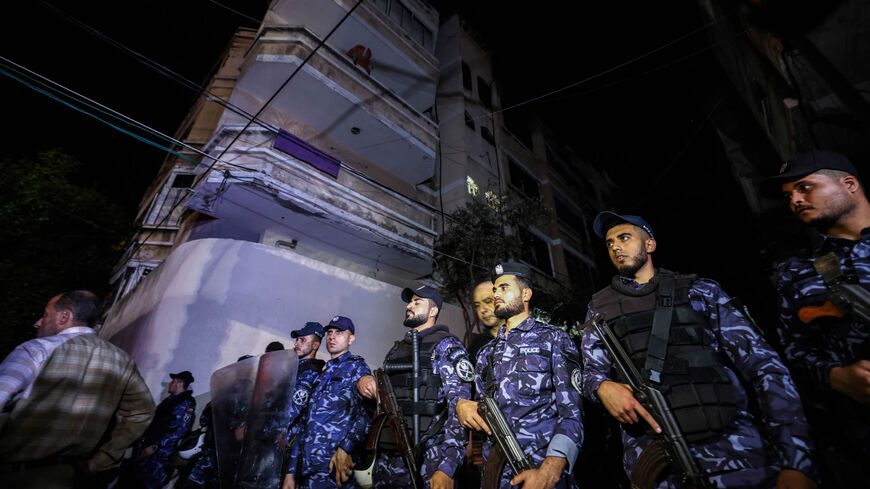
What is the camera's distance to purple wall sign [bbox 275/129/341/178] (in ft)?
28.6

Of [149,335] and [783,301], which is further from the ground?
[149,335]

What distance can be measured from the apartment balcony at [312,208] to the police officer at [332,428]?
5.20m

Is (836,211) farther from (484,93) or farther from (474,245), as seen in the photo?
(484,93)

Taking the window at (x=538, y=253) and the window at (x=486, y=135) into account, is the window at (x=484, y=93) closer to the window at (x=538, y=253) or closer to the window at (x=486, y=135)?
the window at (x=486, y=135)

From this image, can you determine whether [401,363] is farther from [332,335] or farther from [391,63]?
[391,63]

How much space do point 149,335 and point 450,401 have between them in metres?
6.62

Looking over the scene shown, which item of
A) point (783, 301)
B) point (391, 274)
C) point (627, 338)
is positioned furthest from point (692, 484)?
point (391, 274)

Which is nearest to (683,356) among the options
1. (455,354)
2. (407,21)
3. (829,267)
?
(829,267)

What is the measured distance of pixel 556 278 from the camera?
16875 millimetres

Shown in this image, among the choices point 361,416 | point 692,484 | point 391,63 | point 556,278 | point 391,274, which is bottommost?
point 692,484

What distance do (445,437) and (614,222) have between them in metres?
2.20

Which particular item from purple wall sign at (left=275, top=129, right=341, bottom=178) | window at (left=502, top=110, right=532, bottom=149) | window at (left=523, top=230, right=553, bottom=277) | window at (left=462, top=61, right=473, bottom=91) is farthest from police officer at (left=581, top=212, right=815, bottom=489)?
window at (left=502, top=110, right=532, bottom=149)

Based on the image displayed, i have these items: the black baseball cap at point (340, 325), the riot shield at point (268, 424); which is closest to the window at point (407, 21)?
the black baseball cap at point (340, 325)

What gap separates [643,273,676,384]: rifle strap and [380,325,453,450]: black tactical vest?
1909 mm
